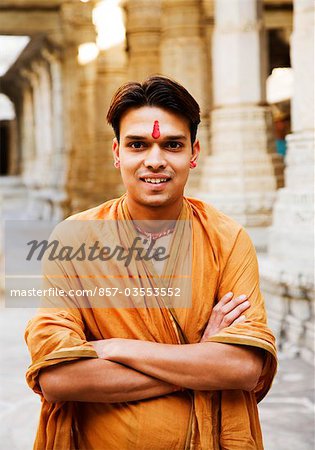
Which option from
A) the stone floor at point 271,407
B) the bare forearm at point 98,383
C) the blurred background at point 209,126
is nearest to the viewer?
the bare forearm at point 98,383

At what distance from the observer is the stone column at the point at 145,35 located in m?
13.4

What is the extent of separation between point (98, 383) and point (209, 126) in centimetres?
895

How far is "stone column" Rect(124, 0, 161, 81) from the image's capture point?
43.9 ft

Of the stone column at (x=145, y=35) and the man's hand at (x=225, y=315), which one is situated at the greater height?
the stone column at (x=145, y=35)

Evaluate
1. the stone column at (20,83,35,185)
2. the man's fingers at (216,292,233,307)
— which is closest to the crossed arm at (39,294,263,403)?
the man's fingers at (216,292,233,307)

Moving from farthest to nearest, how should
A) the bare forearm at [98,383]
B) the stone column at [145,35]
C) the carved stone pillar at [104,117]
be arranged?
the carved stone pillar at [104,117]
the stone column at [145,35]
the bare forearm at [98,383]

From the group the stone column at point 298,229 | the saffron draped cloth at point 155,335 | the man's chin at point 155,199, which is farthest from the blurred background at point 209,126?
the man's chin at point 155,199

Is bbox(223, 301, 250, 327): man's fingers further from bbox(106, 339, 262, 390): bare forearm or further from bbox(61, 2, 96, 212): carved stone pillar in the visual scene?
bbox(61, 2, 96, 212): carved stone pillar

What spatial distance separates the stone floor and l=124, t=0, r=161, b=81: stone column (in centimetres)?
851

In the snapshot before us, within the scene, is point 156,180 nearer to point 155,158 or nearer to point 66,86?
point 155,158

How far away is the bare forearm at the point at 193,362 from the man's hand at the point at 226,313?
0.07m

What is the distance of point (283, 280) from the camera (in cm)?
554

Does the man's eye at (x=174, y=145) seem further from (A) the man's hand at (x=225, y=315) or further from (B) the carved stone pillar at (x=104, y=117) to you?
(B) the carved stone pillar at (x=104, y=117)

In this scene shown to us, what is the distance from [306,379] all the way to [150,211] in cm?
306
